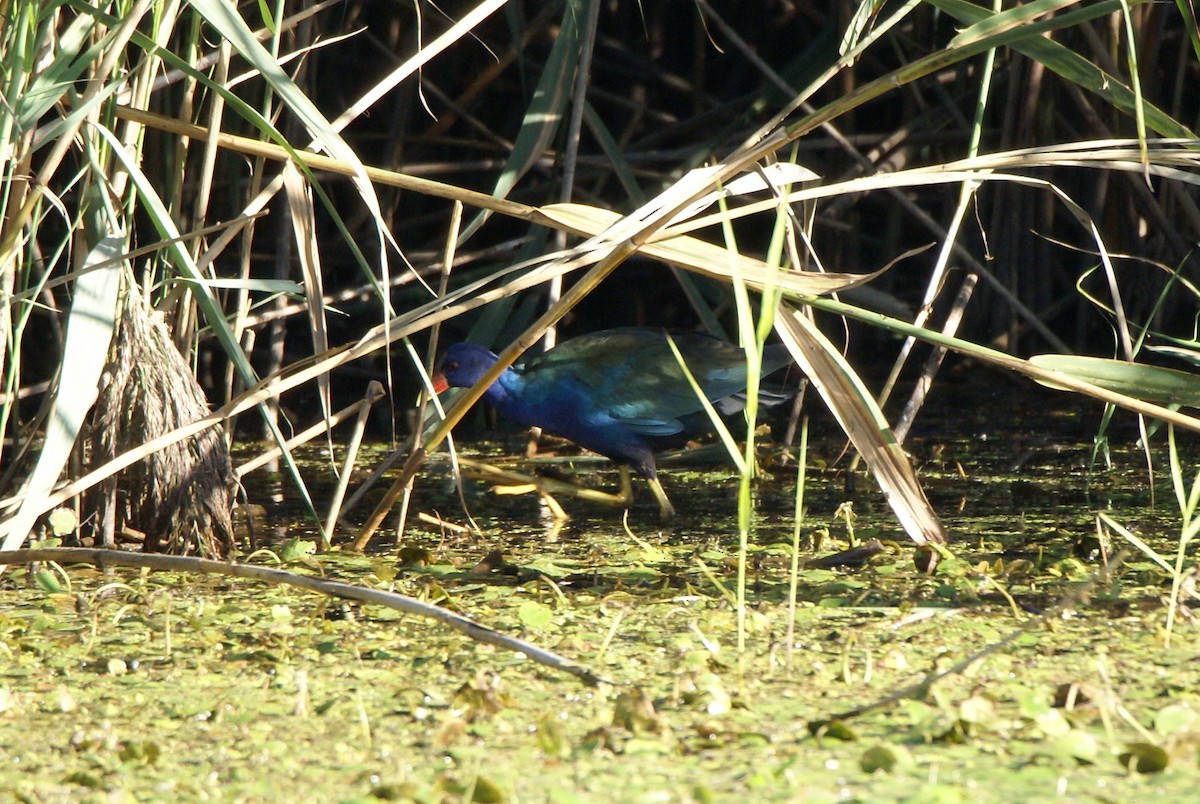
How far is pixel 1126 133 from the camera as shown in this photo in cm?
323

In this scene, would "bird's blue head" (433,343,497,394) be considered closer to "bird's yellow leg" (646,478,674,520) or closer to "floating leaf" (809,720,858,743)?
"bird's yellow leg" (646,478,674,520)

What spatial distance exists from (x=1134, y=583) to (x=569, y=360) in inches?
51.9

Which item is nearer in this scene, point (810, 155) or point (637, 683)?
point (637, 683)

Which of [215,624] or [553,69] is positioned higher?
[553,69]

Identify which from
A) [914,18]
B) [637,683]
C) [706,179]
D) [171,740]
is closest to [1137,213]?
[914,18]

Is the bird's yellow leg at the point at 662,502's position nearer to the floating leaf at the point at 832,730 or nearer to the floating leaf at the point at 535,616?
the floating leaf at the point at 535,616

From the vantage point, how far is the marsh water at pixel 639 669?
1417 millimetres

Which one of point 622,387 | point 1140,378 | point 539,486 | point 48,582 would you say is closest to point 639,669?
point 1140,378

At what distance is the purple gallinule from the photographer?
2.99 metres

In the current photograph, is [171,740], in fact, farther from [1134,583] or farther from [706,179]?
[1134,583]

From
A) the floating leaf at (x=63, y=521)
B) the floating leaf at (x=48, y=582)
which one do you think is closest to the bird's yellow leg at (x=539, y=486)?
the floating leaf at (x=63, y=521)

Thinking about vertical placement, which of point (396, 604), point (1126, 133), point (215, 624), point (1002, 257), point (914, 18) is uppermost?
point (914, 18)

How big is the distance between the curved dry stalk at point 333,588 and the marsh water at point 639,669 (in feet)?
0.18

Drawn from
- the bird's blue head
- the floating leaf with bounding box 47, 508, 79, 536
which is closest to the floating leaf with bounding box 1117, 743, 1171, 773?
the floating leaf with bounding box 47, 508, 79, 536
